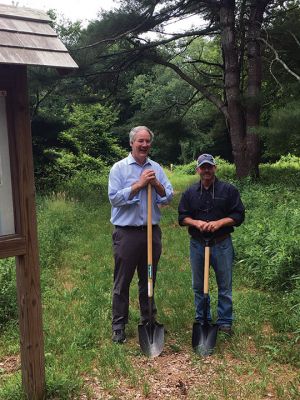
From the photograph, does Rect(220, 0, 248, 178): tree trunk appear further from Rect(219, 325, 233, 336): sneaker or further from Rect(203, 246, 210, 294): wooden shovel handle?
Rect(219, 325, 233, 336): sneaker

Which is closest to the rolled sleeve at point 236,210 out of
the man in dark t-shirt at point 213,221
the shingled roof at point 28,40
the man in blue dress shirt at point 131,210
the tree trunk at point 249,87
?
the man in dark t-shirt at point 213,221

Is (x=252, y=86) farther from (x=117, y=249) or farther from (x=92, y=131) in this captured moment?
(x=92, y=131)

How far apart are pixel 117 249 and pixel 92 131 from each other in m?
22.3

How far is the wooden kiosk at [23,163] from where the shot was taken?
3.05 metres

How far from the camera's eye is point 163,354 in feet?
14.4

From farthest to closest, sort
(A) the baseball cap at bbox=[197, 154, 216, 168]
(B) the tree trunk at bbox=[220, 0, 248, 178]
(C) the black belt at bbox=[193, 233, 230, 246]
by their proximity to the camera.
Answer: (B) the tree trunk at bbox=[220, 0, 248, 178]
(C) the black belt at bbox=[193, 233, 230, 246]
(A) the baseball cap at bbox=[197, 154, 216, 168]

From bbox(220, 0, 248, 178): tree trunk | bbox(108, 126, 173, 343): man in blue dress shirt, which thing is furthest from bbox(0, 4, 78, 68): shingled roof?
bbox(220, 0, 248, 178): tree trunk

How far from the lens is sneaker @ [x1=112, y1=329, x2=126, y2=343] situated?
457 centimetres

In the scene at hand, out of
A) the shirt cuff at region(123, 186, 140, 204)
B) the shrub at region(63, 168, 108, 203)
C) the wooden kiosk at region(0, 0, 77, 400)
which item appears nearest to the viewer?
the wooden kiosk at region(0, 0, 77, 400)

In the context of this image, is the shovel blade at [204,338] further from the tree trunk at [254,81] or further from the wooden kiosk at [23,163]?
the tree trunk at [254,81]

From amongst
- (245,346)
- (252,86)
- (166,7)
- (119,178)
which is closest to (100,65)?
(166,7)

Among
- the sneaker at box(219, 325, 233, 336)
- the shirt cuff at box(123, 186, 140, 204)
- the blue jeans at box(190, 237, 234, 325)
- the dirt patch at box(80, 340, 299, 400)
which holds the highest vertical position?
the shirt cuff at box(123, 186, 140, 204)

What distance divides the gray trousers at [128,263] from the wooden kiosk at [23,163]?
3.98ft

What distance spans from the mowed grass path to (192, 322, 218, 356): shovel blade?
0.09 meters
